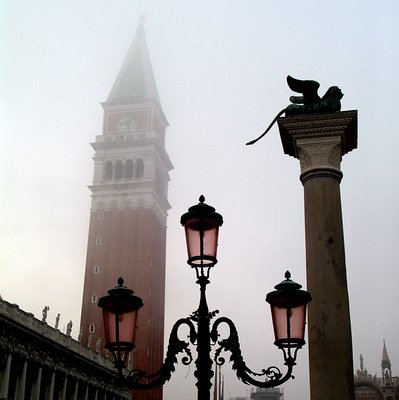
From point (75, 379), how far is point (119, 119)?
36433 mm

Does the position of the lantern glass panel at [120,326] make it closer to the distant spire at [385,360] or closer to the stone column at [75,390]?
the stone column at [75,390]

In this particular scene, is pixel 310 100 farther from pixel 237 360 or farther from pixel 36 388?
pixel 36 388

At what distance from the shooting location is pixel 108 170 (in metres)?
69.8

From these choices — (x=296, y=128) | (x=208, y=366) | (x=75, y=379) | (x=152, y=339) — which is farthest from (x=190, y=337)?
(x=152, y=339)

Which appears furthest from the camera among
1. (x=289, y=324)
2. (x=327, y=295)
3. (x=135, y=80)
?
(x=135, y=80)

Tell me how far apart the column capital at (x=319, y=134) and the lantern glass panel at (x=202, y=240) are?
2.27m

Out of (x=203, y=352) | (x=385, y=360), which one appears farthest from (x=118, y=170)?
(x=203, y=352)

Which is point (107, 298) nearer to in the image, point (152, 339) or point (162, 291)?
point (152, 339)

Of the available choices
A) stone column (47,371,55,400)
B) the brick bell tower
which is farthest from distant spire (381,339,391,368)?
stone column (47,371,55,400)

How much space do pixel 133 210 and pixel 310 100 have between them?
59078 millimetres

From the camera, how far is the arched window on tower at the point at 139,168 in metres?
69.4

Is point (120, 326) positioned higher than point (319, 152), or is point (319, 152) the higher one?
point (319, 152)

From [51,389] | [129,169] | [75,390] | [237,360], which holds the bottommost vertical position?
[237,360]

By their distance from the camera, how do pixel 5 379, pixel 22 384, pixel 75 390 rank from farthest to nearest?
pixel 75 390, pixel 22 384, pixel 5 379
